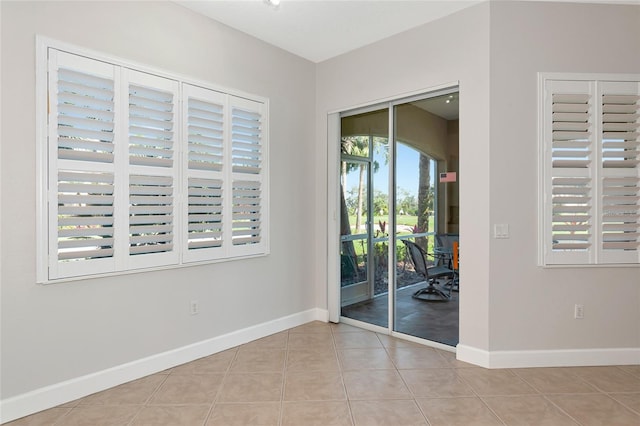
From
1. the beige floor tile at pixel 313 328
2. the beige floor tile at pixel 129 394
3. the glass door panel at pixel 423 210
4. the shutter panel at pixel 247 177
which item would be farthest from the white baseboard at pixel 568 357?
the beige floor tile at pixel 129 394

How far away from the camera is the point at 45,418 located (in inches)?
95.4

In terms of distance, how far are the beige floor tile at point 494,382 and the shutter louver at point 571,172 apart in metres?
1.12

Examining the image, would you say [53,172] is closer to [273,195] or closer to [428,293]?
[273,195]

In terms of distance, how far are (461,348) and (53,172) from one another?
3.44 metres

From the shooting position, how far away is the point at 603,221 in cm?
320

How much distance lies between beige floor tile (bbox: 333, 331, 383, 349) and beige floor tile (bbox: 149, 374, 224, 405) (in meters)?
1.24

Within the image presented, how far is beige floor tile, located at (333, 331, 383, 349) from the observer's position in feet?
12.1

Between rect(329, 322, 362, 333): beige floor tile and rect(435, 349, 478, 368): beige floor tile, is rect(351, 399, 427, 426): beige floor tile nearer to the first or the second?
rect(435, 349, 478, 368): beige floor tile

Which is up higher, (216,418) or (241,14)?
(241,14)

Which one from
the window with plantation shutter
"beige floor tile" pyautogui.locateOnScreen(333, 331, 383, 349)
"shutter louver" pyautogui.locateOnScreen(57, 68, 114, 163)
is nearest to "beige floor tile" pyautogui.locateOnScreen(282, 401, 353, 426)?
"beige floor tile" pyautogui.locateOnScreen(333, 331, 383, 349)

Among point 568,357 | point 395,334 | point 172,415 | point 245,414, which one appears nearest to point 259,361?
point 245,414

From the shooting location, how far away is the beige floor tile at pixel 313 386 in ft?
8.88

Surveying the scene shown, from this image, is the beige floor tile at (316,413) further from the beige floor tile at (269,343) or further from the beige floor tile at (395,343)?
the beige floor tile at (395,343)

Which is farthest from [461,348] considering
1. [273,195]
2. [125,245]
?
[125,245]
